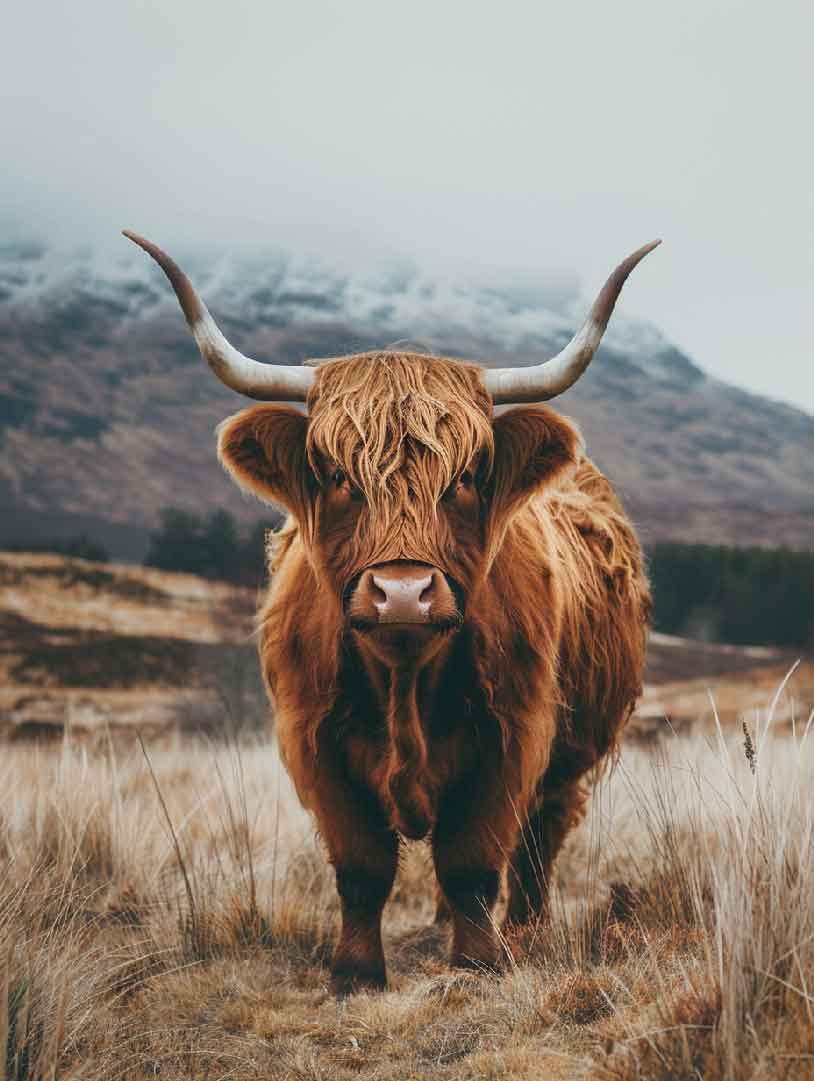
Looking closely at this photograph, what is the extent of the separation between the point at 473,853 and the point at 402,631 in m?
1.02

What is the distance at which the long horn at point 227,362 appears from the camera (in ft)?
10.5

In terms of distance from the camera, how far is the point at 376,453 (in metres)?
3.06

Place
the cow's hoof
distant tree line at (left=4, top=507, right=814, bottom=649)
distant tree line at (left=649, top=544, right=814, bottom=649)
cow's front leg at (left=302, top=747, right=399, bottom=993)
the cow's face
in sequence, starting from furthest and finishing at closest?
distant tree line at (left=649, top=544, right=814, bottom=649) → distant tree line at (left=4, top=507, right=814, bottom=649) → cow's front leg at (left=302, top=747, right=399, bottom=993) → the cow's hoof → the cow's face

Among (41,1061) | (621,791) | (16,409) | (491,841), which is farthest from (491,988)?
(16,409)

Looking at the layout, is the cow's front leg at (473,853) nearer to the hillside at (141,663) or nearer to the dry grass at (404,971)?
the dry grass at (404,971)

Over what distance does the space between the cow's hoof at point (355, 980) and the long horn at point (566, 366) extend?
2.03 meters

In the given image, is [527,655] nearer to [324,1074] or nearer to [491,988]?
[491,988]

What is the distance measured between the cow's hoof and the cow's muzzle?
52.2 inches

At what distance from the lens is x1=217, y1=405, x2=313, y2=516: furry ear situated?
3.34 m

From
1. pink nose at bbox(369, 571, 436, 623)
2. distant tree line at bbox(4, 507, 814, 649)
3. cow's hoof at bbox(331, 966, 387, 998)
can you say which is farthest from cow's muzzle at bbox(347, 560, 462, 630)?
distant tree line at bbox(4, 507, 814, 649)

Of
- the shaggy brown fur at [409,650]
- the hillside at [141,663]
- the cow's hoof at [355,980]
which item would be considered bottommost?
the hillside at [141,663]

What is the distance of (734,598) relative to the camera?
2494cm

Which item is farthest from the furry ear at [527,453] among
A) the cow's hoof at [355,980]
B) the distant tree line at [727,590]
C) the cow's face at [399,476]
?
the distant tree line at [727,590]

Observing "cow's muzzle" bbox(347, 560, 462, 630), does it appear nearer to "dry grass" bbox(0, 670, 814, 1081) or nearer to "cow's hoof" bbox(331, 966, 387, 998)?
"dry grass" bbox(0, 670, 814, 1081)
